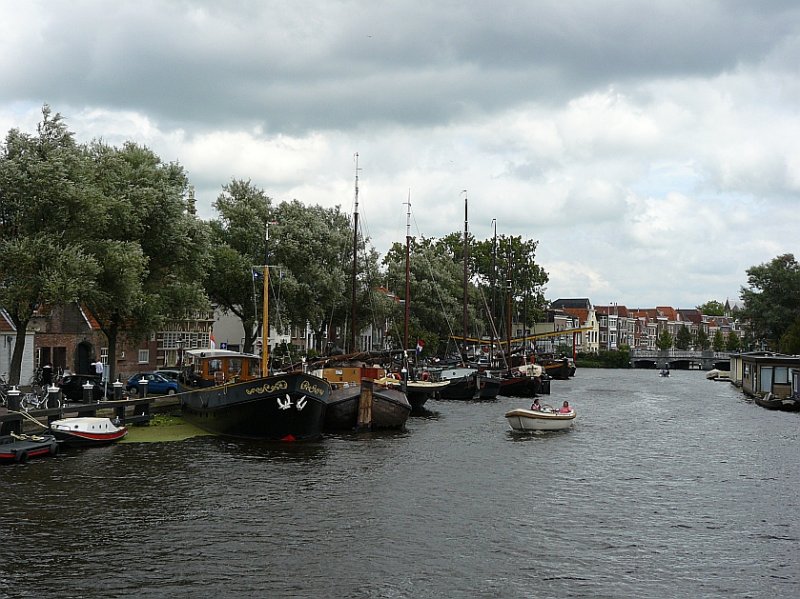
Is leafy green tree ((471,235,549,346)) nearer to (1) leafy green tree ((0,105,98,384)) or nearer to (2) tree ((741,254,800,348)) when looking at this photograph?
Result: (2) tree ((741,254,800,348))

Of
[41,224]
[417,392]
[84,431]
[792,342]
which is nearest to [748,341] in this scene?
[792,342]

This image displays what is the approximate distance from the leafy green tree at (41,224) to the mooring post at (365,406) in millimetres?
12646

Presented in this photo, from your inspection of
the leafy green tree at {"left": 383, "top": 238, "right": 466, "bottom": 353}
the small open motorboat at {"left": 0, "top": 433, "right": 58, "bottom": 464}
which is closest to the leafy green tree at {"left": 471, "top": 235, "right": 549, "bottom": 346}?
the leafy green tree at {"left": 383, "top": 238, "right": 466, "bottom": 353}

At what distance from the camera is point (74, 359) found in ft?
185

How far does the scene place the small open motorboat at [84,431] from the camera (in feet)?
103

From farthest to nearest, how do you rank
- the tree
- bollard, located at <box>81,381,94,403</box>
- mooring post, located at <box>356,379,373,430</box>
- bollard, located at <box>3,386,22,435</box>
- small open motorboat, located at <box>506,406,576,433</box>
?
1. the tree
2. small open motorboat, located at <box>506,406,576,433</box>
3. mooring post, located at <box>356,379,373,430</box>
4. bollard, located at <box>81,381,94,403</box>
5. bollard, located at <box>3,386,22,435</box>

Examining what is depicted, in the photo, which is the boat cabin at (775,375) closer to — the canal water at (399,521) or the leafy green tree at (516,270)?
the canal water at (399,521)

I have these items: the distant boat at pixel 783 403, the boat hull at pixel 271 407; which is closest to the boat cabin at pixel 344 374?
the boat hull at pixel 271 407

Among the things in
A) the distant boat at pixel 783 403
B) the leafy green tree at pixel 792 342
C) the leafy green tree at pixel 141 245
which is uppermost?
the leafy green tree at pixel 141 245

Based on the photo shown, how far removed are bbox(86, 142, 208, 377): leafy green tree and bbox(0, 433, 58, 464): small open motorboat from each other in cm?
1145

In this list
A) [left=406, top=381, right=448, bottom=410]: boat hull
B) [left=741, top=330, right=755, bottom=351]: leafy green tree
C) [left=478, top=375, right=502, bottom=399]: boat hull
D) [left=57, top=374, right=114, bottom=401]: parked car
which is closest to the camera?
[left=57, top=374, right=114, bottom=401]: parked car

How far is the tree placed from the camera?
392 feet

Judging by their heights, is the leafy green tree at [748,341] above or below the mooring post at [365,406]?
above

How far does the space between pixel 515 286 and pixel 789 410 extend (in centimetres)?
7665
